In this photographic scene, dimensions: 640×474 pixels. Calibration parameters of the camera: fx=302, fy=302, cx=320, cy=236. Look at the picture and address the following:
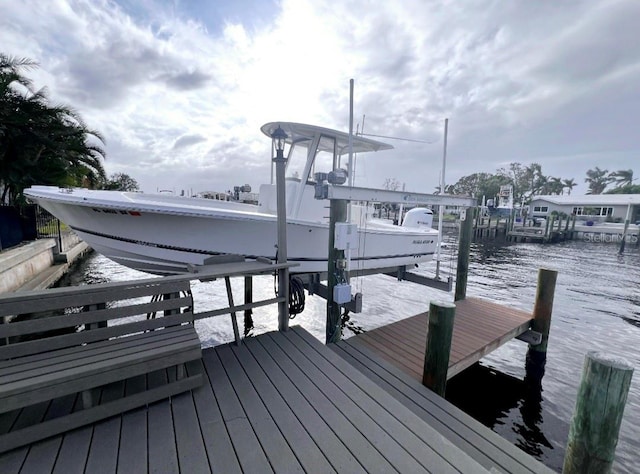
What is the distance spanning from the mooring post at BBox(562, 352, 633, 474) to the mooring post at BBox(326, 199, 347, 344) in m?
2.93

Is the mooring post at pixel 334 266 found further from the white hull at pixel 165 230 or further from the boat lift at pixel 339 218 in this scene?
the white hull at pixel 165 230

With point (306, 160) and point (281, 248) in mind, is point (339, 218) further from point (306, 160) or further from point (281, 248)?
point (306, 160)

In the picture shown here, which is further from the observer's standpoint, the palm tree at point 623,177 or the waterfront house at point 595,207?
the palm tree at point 623,177

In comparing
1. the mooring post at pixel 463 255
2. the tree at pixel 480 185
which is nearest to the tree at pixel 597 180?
the tree at pixel 480 185

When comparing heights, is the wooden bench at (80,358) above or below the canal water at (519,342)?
above

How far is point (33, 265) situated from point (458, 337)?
38.9 feet

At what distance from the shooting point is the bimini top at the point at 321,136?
6.24 m

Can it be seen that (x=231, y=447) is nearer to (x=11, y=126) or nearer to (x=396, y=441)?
(x=396, y=441)

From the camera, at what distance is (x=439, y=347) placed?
11.1 feet

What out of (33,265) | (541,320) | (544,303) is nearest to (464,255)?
(544,303)

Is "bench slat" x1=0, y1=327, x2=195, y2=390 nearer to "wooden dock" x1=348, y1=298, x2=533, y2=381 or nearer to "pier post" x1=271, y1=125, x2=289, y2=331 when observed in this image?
"pier post" x1=271, y1=125, x2=289, y2=331

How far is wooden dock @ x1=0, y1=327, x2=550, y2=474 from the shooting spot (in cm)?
182

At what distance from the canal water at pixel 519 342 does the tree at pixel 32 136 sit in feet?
Answer: 13.7

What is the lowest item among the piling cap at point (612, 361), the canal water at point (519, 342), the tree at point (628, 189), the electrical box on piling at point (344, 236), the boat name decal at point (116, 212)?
the canal water at point (519, 342)
